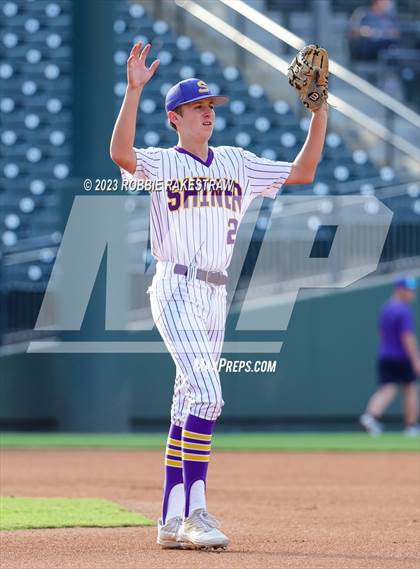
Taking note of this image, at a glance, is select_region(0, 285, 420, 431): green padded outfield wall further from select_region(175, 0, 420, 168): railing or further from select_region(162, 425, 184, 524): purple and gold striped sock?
select_region(162, 425, 184, 524): purple and gold striped sock

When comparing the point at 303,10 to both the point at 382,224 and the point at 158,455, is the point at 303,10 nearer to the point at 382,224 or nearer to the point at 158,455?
the point at 382,224

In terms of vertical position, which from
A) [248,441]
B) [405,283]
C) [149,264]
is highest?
[149,264]

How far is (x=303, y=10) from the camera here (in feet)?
59.1

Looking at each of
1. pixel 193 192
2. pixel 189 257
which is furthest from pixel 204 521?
pixel 193 192

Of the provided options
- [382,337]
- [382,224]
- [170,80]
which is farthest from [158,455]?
[170,80]

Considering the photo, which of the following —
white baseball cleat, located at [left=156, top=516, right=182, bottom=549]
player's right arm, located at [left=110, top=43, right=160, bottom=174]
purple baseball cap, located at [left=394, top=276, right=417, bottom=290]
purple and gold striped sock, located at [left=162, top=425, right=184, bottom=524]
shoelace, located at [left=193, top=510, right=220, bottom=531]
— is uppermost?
purple baseball cap, located at [left=394, top=276, right=417, bottom=290]

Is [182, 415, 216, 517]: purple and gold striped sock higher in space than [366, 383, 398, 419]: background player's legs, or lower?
lower

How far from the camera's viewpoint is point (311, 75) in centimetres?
533

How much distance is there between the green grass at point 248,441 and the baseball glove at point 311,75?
6744 mm

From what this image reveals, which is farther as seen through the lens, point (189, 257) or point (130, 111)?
point (189, 257)

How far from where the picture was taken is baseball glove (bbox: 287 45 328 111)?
533 centimetres

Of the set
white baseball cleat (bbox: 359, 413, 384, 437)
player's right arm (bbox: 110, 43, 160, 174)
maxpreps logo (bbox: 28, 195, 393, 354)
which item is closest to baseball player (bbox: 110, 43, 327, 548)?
player's right arm (bbox: 110, 43, 160, 174)

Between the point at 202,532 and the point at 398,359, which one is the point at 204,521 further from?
the point at 398,359

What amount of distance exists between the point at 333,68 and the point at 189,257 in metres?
11.8
